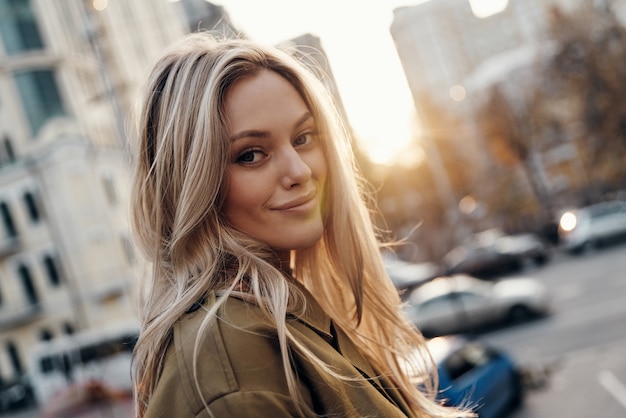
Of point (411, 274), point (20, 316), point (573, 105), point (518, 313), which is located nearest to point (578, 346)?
point (518, 313)

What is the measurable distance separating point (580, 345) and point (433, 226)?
21524 millimetres

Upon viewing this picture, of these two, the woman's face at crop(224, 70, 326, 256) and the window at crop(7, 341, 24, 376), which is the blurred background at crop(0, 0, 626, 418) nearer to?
the window at crop(7, 341, 24, 376)

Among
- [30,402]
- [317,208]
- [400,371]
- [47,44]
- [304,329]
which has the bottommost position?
[30,402]

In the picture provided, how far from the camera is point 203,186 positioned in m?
1.43

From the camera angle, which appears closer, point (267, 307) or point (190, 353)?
point (190, 353)

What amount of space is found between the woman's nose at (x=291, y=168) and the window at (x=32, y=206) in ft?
98.8

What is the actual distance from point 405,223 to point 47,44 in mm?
26955

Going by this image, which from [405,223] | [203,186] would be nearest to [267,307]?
[203,186]

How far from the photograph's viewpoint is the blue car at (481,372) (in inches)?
343

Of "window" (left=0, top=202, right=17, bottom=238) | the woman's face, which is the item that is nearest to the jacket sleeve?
the woman's face

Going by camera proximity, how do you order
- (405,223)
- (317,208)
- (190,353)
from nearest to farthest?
(190,353), (317,208), (405,223)

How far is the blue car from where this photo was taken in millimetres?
8719

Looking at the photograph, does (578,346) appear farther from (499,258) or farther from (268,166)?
(499,258)

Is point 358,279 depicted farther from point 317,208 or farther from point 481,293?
point 481,293
